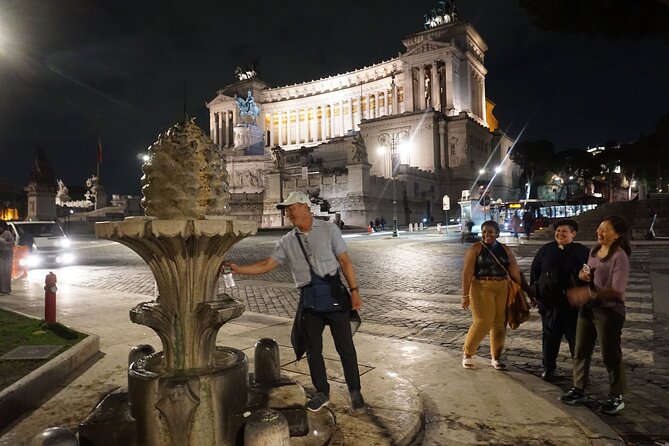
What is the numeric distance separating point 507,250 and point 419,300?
4616 millimetres

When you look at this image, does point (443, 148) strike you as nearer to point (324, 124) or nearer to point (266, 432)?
point (324, 124)

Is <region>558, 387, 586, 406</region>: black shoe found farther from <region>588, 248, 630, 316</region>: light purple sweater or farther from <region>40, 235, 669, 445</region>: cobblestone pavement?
<region>588, 248, 630, 316</region>: light purple sweater

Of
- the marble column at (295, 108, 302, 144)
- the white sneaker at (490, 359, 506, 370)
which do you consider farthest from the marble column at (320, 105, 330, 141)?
the white sneaker at (490, 359, 506, 370)

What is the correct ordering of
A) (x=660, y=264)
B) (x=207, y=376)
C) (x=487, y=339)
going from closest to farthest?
(x=207, y=376), (x=487, y=339), (x=660, y=264)

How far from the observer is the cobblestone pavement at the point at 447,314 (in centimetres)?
442

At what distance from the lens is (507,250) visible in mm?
5137

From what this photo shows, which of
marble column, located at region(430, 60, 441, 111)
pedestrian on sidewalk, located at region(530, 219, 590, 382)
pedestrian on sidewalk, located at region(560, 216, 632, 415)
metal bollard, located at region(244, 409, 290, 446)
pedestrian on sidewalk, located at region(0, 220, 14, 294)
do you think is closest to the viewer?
metal bollard, located at region(244, 409, 290, 446)

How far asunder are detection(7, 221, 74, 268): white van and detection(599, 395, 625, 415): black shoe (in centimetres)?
1882

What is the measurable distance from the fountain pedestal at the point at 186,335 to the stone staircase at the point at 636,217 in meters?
25.0

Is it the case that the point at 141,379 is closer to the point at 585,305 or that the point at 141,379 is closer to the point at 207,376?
the point at 207,376

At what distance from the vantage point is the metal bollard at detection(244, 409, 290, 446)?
280 cm

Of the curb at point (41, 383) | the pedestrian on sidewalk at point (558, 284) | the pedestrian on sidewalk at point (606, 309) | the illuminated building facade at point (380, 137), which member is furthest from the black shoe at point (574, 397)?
the illuminated building facade at point (380, 137)

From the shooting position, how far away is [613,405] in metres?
4.12

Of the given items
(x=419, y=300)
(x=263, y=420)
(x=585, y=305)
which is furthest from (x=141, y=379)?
(x=419, y=300)
